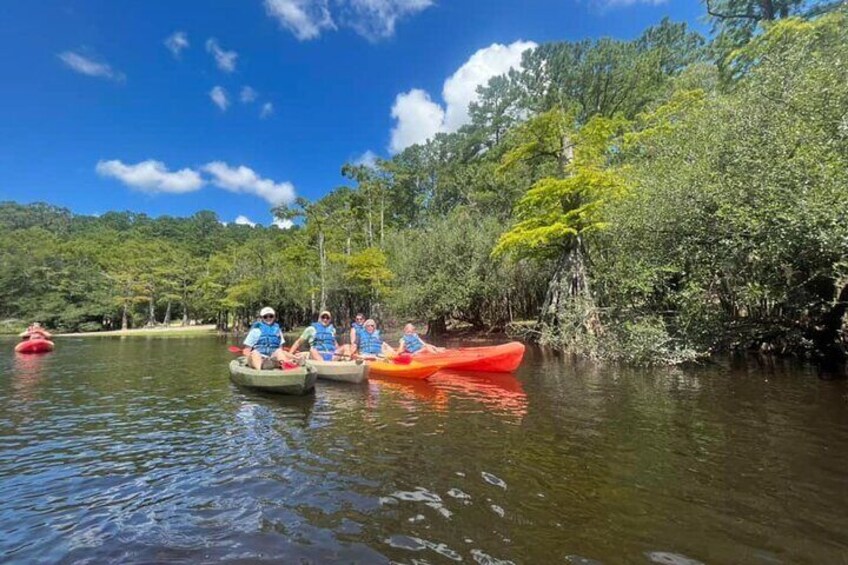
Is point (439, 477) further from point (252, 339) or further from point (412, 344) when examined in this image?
point (412, 344)

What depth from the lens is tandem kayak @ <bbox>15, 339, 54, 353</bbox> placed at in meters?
23.5

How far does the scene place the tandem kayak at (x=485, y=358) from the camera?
1348 cm

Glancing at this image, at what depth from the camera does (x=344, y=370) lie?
1241 centimetres

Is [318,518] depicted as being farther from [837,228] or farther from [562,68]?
[562,68]

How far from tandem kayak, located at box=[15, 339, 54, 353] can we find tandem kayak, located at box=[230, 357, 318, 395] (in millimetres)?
19068

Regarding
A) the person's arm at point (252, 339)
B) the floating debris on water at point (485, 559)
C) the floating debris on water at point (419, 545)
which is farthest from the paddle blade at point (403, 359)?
the floating debris on water at point (485, 559)

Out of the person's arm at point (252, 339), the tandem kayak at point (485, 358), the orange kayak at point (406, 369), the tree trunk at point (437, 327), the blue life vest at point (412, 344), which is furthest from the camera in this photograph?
the tree trunk at point (437, 327)

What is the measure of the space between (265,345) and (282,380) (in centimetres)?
183

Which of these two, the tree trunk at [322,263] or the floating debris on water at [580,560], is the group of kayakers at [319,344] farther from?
the tree trunk at [322,263]

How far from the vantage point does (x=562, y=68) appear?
45.1m

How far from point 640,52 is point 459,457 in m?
47.2

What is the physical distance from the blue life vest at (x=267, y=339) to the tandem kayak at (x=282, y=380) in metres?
0.74

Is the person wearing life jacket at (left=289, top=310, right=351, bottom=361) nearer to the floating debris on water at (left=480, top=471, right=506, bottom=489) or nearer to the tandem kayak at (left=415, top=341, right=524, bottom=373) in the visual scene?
the tandem kayak at (left=415, top=341, right=524, bottom=373)

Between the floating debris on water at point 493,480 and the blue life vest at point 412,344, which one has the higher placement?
the blue life vest at point 412,344
